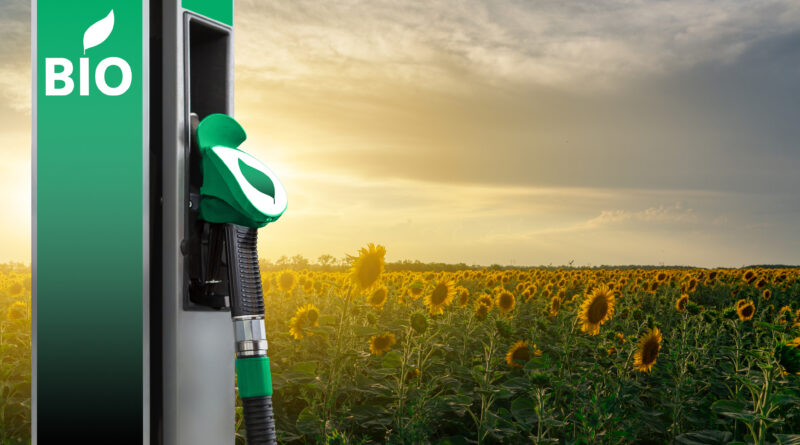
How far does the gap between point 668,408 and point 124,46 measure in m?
3.19

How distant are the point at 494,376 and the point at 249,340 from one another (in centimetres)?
184

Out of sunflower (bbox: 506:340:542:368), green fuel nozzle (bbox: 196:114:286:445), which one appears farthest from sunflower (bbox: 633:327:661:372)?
green fuel nozzle (bbox: 196:114:286:445)

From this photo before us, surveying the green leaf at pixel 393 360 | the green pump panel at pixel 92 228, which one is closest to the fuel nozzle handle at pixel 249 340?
the green pump panel at pixel 92 228

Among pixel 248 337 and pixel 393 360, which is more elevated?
pixel 248 337

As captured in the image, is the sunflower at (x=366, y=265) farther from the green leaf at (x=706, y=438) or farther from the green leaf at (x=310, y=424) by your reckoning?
the green leaf at (x=706, y=438)

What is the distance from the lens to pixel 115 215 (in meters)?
1.15

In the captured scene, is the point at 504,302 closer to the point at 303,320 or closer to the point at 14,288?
the point at 303,320

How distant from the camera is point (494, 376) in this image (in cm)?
276

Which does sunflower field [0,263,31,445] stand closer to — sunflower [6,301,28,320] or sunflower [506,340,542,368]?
sunflower [6,301,28,320]

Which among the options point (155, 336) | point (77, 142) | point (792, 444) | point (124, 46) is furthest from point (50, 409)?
point (792, 444)

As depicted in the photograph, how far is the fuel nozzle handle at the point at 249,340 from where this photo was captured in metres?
1.09

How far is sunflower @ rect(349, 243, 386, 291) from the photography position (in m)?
2.91

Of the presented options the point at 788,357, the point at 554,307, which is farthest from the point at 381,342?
the point at 788,357

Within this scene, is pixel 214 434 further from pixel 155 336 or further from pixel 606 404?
pixel 606 404
